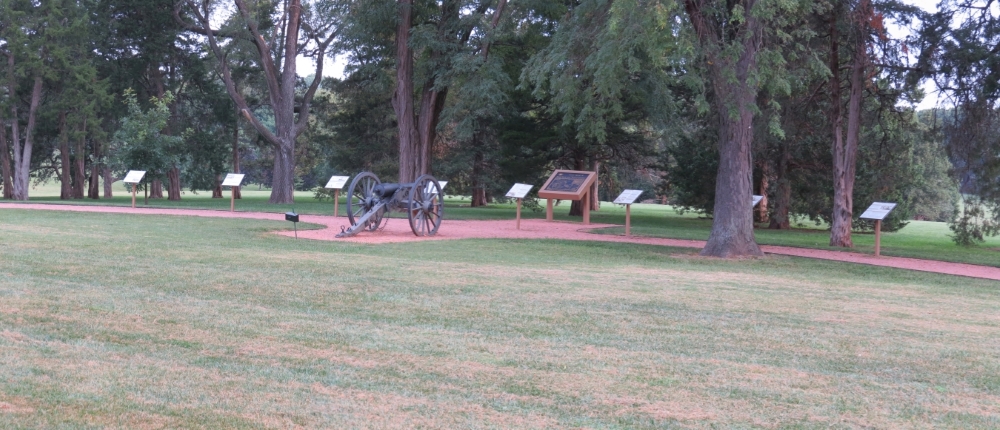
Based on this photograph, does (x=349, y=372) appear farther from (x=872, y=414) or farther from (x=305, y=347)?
(x=872, y=414)

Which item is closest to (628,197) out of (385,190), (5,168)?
(385,190)

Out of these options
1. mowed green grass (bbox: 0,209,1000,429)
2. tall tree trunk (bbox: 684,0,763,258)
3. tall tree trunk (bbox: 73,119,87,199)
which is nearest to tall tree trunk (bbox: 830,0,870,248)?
tall tree trunk (bbox: 684,0,763,258)

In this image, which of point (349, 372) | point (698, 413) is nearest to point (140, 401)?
point (349, 372)

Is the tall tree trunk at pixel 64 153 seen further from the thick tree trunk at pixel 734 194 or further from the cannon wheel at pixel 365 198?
the thick tree trunk at pixel 734 194

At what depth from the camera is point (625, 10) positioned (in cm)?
1794

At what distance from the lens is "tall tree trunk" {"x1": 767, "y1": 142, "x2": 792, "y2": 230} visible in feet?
104

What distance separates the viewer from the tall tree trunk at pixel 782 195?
31625mm

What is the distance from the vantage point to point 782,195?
3272 centimetres

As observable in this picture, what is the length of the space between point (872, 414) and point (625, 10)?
504 inches

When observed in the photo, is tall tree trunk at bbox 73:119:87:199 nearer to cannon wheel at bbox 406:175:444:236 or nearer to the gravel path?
the gravel path

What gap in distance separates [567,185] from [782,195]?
9302mm

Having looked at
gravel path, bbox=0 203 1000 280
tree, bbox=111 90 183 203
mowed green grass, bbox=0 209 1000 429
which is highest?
tree, bbox=111 90 183 203

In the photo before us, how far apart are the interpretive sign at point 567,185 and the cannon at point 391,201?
16.1 ft

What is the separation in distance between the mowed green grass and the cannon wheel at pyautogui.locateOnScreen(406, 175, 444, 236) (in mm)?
6407
